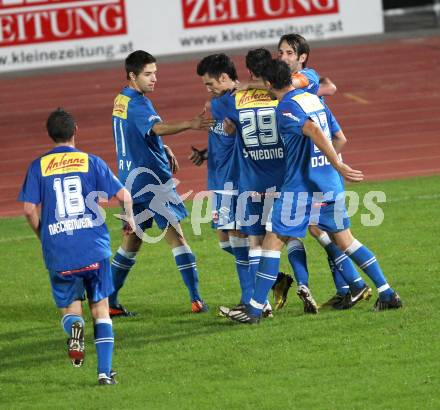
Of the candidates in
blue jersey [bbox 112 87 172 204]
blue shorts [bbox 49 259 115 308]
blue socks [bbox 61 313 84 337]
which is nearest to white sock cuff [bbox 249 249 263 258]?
blue jersey [bbox 112 87 172 204]

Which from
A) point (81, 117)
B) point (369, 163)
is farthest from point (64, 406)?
point (81, 117)

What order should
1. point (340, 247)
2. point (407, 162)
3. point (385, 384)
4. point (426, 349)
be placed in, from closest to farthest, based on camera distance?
point (385, 384) < point (426, 349) < point (340, 247) < point (407, 162)

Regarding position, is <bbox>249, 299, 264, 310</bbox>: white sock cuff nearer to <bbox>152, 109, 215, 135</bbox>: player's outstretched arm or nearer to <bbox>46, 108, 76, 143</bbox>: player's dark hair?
<bbox>152, 109, 215, 135</bbox>: player's outstretched arm

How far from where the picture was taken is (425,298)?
898 cm

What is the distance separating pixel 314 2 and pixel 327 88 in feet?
54.3

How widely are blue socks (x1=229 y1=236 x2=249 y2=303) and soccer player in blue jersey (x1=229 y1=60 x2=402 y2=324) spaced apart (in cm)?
40

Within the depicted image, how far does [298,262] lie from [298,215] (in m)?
0.79

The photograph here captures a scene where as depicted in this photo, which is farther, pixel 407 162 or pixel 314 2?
pixel 314 2

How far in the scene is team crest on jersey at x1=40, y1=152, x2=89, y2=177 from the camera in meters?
7.28

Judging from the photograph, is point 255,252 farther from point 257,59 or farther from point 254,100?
point 257,59

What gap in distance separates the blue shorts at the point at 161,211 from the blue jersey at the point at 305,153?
1412mm

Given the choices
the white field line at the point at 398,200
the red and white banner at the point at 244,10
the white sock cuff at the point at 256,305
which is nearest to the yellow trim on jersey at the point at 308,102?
the white sock cuff at the point at 256,305

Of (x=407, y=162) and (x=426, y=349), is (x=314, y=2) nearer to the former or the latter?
(x=407, y=162)

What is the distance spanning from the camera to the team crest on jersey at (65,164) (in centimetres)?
728
